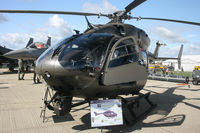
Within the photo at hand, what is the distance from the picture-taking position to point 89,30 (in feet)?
18.2

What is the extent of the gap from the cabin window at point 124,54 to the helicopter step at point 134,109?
4.06ft

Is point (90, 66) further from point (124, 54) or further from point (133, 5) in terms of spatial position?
point (133, 5)

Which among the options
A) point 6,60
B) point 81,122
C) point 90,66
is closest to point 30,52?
point 6,60

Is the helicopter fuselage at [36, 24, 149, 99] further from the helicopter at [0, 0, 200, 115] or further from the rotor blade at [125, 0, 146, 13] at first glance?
the rotor blade at [125, 0, 146, 13]

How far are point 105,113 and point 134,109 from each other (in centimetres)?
273

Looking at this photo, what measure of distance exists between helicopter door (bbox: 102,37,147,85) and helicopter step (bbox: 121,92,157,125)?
0.80 m

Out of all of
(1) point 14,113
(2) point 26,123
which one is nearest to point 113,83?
(2) point 26,123

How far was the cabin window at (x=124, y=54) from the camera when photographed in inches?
172

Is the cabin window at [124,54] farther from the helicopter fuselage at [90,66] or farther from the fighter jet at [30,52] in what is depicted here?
the fighter jet at [30,52]

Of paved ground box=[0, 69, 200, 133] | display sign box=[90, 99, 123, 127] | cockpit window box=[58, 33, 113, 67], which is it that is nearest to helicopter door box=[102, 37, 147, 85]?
cockpit window box=[58, 33, 113, 67]

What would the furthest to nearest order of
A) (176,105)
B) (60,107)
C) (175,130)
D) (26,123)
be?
(176,105)
(26,123)
(175,130)
(60,107)

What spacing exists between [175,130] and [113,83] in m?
2.02

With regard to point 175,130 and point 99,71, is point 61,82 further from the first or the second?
point 175,130

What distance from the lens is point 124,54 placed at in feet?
15.5
